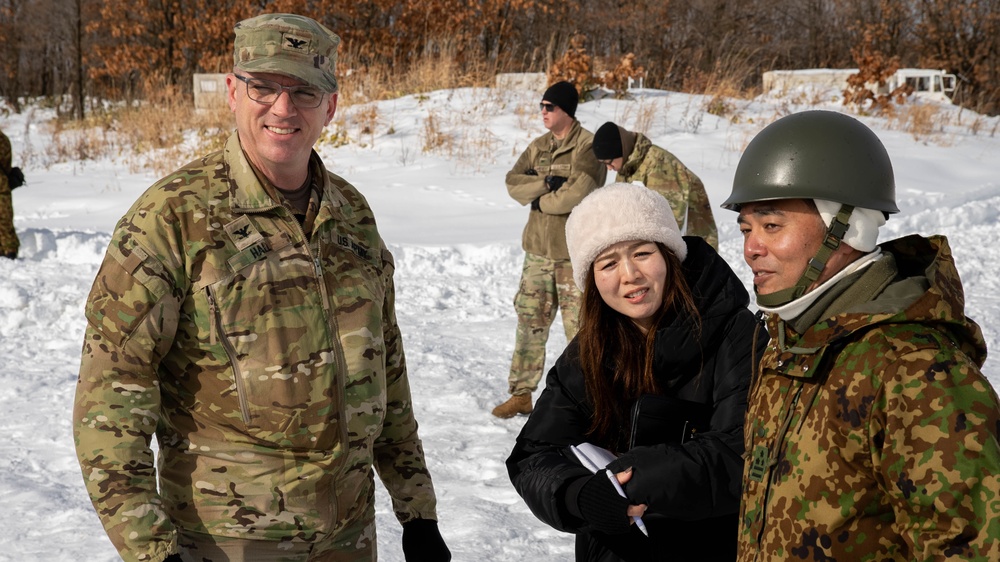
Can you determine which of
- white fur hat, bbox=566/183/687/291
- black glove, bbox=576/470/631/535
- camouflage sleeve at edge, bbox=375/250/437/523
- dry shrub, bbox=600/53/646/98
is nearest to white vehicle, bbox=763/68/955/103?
dry shrub, bbox=600/53/646/98

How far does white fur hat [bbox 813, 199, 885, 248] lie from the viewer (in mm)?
1728

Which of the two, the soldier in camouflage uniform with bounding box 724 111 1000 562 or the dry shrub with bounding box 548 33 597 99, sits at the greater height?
the dry shrub with bounding box 548 33 597 99

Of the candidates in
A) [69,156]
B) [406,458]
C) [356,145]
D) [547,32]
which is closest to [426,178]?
[356,145]

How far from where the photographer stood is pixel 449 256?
9.51 meters

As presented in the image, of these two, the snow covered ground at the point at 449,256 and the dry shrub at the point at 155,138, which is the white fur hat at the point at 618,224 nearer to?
the snow covered ground at the point at 449,256

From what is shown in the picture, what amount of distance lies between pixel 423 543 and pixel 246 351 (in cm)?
73

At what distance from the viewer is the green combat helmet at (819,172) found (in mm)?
1756

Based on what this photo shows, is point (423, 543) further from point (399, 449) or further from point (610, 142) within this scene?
point (610, 142)

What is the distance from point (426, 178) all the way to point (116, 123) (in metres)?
8.36

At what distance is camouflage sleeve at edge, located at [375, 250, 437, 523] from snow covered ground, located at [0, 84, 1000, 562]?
1.44 meters

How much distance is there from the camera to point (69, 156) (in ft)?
55.7

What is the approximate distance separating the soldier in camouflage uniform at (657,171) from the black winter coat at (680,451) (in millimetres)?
3073

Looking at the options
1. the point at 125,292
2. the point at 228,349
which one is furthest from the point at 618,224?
the point at 125,292

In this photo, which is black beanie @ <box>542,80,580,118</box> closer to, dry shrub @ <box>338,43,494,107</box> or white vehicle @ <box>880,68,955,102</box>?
dry shrub @ <box>338,43,494,107</box>
